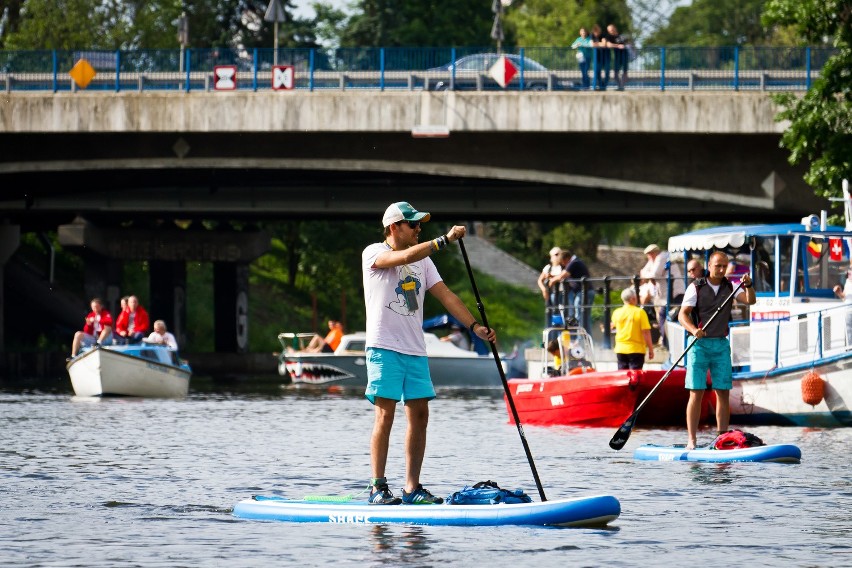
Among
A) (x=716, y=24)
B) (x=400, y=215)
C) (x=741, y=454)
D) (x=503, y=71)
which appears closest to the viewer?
(x=400, y=215)

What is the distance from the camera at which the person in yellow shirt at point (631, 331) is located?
22.5m

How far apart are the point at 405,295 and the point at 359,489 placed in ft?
8.84

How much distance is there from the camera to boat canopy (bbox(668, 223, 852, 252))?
77.6ft

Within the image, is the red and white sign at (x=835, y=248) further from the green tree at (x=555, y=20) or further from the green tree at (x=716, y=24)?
the green tree at (x=716, y=24)

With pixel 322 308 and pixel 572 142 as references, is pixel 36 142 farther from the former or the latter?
pixel 322 308

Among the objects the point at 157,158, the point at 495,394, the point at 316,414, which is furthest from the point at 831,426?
the point at 157,158

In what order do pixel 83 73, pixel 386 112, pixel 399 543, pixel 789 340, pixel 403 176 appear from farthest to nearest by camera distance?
pixel 403 176, pixel 83 73, pixel 386 112, pixel 789 340, pixel 399 543

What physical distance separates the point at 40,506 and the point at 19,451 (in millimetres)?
5755

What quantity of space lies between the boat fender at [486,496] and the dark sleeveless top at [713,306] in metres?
5.56

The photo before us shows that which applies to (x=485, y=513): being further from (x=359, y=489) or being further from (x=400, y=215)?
(x=359, y=489)

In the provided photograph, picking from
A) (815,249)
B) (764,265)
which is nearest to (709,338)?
(764,265)

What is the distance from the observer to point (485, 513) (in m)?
11.0

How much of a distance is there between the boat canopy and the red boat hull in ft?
8.53

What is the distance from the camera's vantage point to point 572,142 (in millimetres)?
38000
